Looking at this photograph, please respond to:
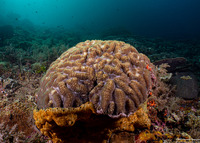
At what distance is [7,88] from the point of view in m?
4.36

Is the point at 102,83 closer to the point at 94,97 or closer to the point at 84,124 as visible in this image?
the point at 94,97

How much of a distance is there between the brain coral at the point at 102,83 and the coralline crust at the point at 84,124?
164 mm

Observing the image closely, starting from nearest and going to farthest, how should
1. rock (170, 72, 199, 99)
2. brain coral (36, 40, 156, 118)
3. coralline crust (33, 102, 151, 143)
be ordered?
coralline crust (33, 102, 151, 143) → brain coral (36, 40, 156, 118) → rock (170, 72, 199, 99)

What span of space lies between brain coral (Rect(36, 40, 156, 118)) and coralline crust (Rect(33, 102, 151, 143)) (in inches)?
6.5

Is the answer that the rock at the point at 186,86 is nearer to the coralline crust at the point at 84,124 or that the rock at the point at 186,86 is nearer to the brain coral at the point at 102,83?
the brain coral at the point at 102,83

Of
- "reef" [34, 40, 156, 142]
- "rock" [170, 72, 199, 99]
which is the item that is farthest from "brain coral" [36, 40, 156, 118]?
"rock" [170, 72, 199, 99]

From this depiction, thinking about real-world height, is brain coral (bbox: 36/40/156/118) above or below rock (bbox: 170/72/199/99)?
above

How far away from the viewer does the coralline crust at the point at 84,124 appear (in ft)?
6.85

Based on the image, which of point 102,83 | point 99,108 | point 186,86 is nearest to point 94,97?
point 99,108

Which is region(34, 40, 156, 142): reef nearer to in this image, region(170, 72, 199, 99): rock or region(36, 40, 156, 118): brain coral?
region(36, 40, 156, 118): brain coral

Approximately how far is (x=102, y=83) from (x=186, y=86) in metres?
4.12

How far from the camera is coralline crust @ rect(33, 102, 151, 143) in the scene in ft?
6.85

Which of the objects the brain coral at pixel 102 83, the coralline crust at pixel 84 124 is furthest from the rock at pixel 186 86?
the coralline crust at pixel 84 124

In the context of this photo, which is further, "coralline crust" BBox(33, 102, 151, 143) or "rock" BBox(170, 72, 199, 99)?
"rock" BBox(170, 72, 199, 99)
